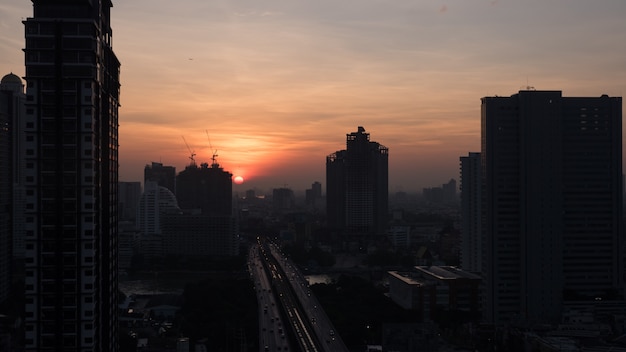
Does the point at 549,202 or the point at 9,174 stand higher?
the point at 9,174

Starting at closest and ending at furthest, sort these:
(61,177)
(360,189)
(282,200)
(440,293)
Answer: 1. (61,177)
2. (440,293)
3. (360,189)
4. (282,200)

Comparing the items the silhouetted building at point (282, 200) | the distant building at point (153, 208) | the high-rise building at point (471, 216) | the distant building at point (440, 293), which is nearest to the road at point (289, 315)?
the distant building at point (440, 293)

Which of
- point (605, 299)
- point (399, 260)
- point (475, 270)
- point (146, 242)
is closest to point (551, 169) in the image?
point (605, 299)

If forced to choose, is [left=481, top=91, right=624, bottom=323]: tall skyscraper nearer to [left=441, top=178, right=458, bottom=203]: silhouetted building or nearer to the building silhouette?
the building silhouette

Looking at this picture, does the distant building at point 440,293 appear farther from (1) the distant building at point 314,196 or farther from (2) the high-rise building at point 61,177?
(1) the distant building at point 314,196

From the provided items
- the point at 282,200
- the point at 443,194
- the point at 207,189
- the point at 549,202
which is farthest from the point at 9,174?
the point at 443,194

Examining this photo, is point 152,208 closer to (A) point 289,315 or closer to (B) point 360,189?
(B) point 360,189
